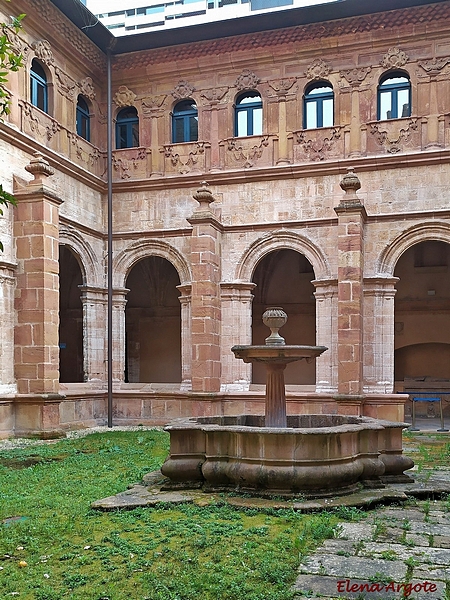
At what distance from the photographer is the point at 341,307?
1355cm

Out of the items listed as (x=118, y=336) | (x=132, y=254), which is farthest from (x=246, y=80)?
(x=118, y=336)

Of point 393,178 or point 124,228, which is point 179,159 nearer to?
point 124,228

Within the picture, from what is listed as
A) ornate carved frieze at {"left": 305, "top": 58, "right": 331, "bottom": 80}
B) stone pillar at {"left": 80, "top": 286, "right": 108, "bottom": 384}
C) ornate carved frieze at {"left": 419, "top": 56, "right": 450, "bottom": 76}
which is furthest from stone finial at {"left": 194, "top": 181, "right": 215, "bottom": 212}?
ornate carved frieze at {"left": 419, "top": 56, "right": 450, "bottom": 76}

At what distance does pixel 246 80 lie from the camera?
51.8ft

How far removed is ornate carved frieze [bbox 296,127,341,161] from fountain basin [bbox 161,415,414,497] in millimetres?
9127

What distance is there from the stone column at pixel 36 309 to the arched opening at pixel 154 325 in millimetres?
7763

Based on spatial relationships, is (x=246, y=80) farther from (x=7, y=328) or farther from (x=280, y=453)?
(x=280, y=453)

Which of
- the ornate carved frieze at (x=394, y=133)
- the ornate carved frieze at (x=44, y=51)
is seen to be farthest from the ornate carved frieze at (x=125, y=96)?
the ornate carved frieze at (x=394, y=133)

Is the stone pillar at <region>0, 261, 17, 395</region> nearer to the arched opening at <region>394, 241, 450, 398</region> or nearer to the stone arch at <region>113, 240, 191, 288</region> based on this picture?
the stone arch at <region>113, 240, 191, 288</region>

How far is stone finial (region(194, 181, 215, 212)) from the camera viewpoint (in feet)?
47.9

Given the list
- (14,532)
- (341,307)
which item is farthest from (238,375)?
(14,532)

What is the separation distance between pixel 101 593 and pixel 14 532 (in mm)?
1717

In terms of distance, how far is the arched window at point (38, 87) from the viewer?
555 inches

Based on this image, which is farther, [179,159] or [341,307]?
[179,159]
